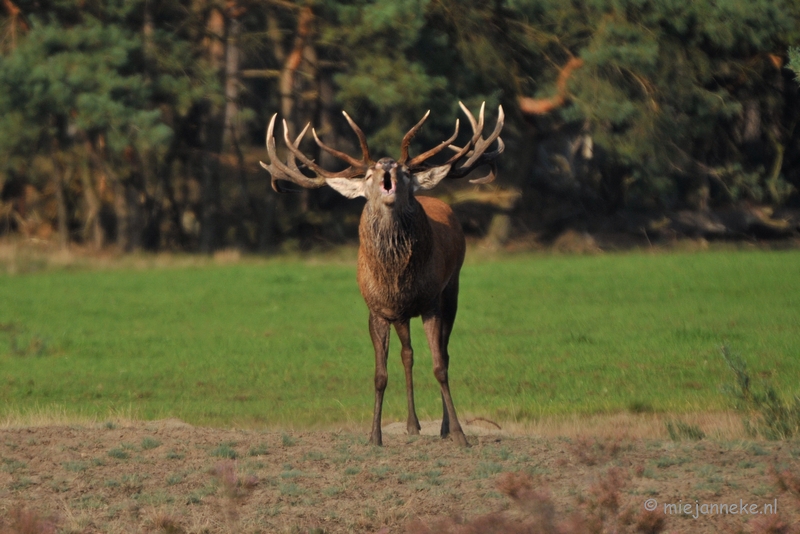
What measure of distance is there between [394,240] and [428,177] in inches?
22.7

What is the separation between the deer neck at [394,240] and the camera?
1050cm

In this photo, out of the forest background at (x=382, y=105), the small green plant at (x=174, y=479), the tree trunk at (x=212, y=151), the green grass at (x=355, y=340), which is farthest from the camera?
the tree trunk at (x=212, y=151)

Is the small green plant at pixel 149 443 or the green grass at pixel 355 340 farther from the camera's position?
the green grass at pixel 355 340

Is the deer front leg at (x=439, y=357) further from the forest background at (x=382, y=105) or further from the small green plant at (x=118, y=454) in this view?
the forest background at (x=382, y=105)

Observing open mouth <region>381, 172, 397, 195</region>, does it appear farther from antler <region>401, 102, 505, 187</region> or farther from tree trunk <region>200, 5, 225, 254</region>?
tree trunk <region>200, 5, 225, 254</region>

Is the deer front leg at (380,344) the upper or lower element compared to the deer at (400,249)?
lower

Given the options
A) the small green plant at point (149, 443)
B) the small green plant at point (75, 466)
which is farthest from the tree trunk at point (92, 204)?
the small green plant at point (75, 466)

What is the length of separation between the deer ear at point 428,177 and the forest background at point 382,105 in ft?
63.4

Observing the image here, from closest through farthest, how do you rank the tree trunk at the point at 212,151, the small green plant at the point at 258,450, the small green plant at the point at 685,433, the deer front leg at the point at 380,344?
the small green plant at the point at 258,450, the small green plant at the point at 685,433, the deer front leg at the point at 380,344, the tree trunk at the point at 212,151

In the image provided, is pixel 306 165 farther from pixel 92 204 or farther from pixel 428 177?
pixel 92 204

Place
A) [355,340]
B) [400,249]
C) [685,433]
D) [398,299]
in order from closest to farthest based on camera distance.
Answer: [400,249] → [398,299] → [685,433] → [355,340]

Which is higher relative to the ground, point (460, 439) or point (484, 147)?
point (484, 147)

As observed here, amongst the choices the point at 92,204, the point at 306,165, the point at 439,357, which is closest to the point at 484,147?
the point at 306,165

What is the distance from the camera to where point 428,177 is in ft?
34.9
